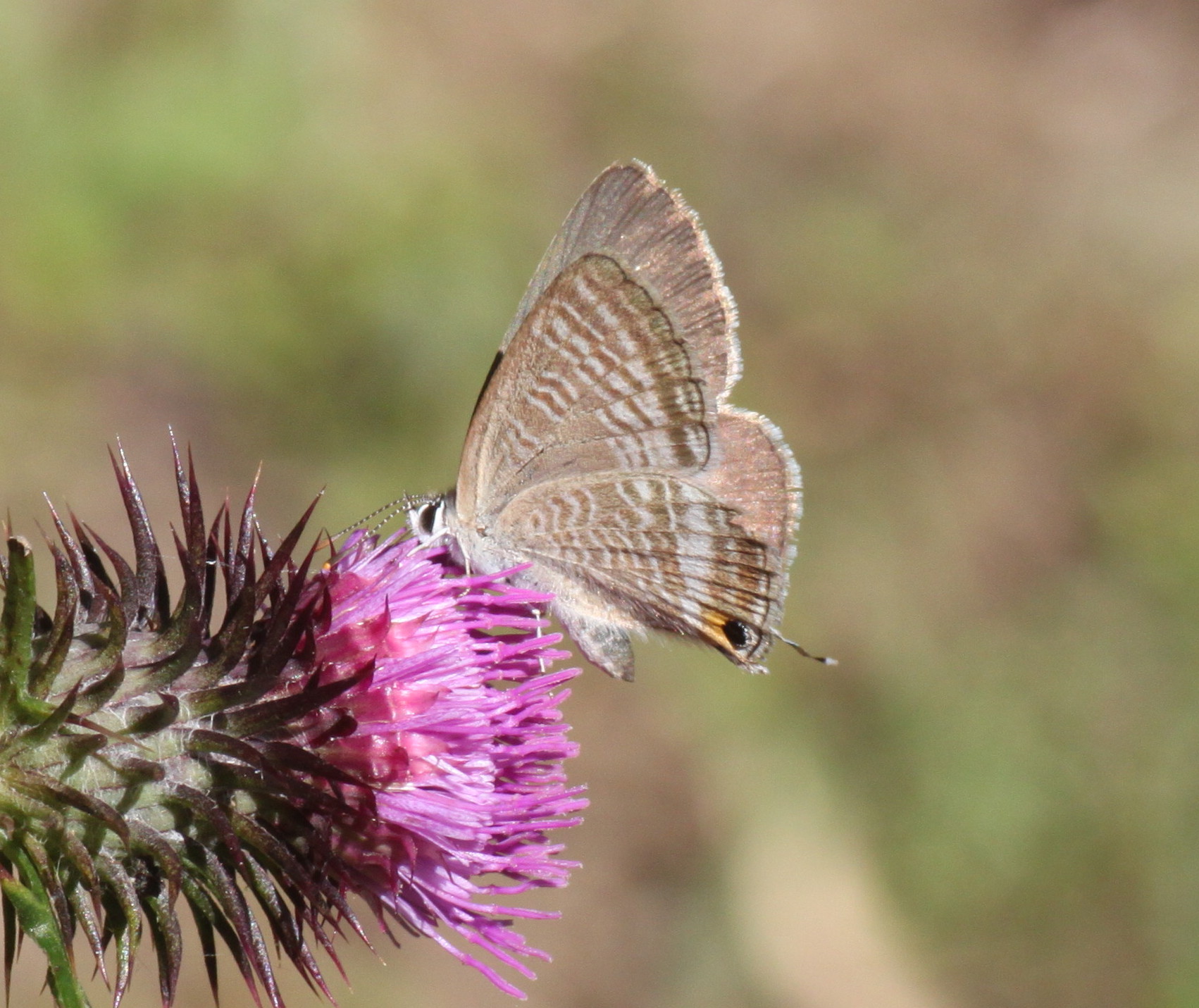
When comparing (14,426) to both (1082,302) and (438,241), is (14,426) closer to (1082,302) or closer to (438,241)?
(438,241)

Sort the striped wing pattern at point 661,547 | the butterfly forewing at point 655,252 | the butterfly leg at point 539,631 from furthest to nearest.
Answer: the striped wing pattern at point 661,547 < the butterfly forewing at point 655,252 < the butterfly leg at point 539,631

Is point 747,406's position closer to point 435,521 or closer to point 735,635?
point 735,635

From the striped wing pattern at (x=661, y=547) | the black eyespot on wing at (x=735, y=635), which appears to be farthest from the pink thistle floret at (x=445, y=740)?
the black eyespot on wing at (x=735, y=635)

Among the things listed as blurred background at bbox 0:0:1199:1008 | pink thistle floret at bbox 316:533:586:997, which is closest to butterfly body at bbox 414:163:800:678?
pink thistle floret at bbox 316:533:586:997

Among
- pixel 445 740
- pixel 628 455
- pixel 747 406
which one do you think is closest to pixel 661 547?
pixel 628 455

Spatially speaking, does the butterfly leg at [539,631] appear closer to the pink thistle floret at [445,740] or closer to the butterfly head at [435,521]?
the pink thistle floret at [445,740]

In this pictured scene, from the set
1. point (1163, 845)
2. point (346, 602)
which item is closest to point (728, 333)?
point (346, 602)
